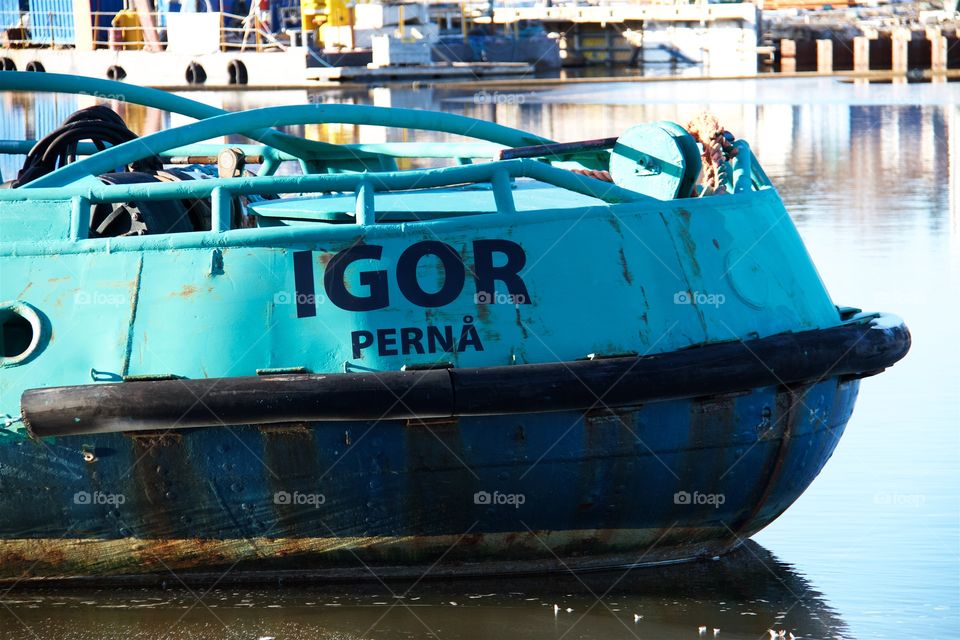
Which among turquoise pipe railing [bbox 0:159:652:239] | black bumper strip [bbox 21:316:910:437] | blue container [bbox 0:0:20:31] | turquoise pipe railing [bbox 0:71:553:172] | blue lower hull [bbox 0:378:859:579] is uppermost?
blue container [bbox 0:0:20:31]

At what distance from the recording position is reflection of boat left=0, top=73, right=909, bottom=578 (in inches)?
205

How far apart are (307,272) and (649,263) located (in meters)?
1.22

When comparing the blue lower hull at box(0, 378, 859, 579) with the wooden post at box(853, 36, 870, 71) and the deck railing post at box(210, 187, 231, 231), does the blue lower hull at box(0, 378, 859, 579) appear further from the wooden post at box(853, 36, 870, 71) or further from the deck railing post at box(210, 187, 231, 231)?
the wooden post at box(853, 36, 870, 71)

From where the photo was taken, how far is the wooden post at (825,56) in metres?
45.4

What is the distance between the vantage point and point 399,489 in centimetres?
537

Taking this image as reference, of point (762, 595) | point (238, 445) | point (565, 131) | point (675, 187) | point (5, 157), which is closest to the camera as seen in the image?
point (238, 445)

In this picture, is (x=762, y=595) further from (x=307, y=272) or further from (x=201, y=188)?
(x=201, y=188)

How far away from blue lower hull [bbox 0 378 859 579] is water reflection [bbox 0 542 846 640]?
3.8 inches

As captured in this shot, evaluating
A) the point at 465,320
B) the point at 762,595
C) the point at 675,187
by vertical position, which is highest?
the point at 675,187

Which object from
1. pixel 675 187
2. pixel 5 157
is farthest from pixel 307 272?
pixel 5 157

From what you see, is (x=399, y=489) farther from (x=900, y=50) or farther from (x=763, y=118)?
(x=900, y=50)

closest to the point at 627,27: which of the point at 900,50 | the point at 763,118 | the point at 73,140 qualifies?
the point at 900,50

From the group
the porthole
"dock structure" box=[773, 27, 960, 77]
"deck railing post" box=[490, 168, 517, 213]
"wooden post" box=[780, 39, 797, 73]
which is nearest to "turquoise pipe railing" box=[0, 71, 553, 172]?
"deck railing post" box=[490, 168, 517, 213]

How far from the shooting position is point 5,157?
17.3 meters
